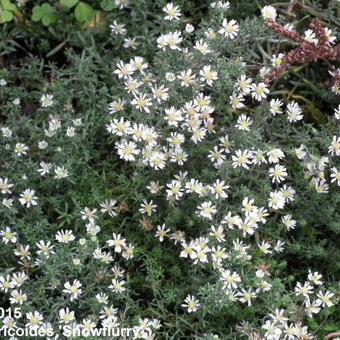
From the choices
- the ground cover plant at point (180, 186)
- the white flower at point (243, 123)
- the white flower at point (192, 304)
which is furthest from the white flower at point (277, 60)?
the white flower at point (192, 304)

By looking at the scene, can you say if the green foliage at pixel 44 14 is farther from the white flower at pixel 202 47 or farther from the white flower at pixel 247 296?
the white flower at pixel 247 296

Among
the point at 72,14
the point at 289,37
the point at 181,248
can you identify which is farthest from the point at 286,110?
the point at 72,14

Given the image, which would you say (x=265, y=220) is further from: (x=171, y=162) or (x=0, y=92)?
(x=0, y=92)

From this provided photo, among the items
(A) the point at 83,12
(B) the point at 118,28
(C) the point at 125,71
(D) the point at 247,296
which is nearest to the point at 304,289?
(D) the point at 247,296

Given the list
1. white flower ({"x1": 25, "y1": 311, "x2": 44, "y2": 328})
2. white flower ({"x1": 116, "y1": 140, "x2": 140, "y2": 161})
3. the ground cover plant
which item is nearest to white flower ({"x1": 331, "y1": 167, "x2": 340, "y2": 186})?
the ground cover plant

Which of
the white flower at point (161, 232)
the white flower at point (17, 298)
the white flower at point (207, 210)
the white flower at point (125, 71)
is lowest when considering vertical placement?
the white flower at point (17, 298)

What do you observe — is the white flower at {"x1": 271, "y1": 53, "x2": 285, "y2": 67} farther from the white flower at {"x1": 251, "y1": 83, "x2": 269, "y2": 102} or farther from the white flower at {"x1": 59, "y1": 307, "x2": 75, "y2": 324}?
the white flower at {"x1": 59, "y1": 307, "x2": 75, "y2": 324}
